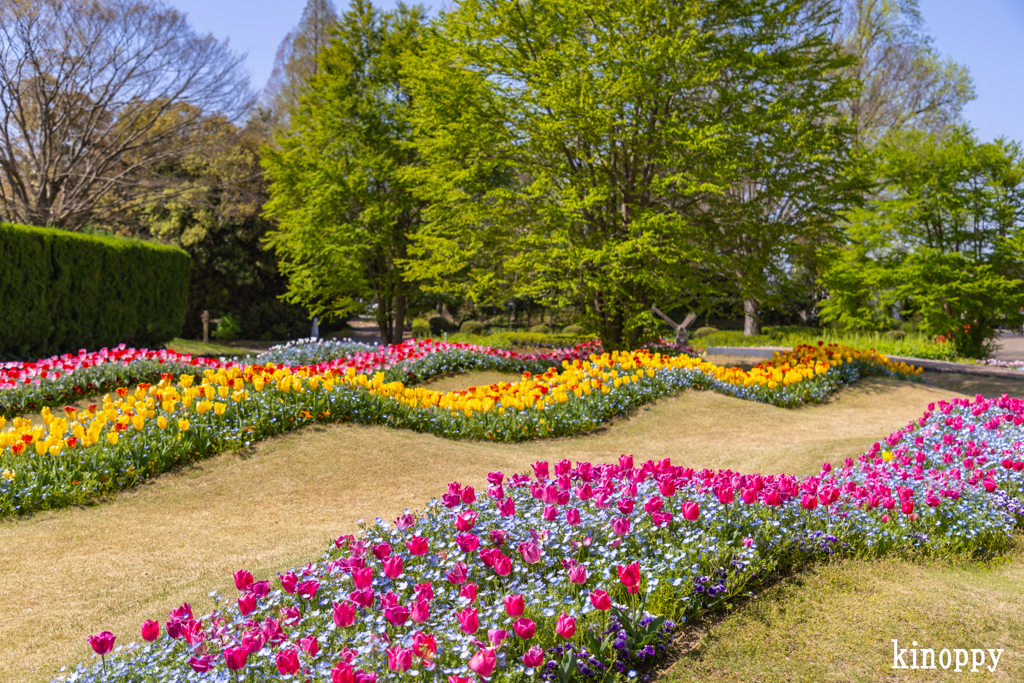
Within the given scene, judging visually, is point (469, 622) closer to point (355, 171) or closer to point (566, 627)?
point (566, 627)

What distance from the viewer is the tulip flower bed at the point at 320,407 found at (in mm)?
5379

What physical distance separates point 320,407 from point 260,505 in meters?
1.86

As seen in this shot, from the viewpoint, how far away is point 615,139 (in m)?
12.0

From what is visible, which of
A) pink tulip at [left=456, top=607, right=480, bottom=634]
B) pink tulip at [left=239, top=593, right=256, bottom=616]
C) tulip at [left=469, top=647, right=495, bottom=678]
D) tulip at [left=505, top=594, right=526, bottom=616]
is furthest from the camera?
pink tulip at [left=239, top=593, right=256, bottom=616]

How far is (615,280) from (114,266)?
36.4ft

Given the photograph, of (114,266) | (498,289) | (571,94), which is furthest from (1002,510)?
(114,266)

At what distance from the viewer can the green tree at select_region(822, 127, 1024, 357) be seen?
51.9 ft

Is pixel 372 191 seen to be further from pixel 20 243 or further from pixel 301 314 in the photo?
pixel 301 314

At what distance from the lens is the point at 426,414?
763 cm

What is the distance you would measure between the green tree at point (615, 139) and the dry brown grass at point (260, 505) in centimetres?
397

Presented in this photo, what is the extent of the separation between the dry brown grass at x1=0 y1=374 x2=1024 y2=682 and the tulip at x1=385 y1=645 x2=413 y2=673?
173 cm

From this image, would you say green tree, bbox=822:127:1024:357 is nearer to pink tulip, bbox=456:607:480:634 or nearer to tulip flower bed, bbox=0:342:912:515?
tulip flower bed, bbox=0:342:912:515

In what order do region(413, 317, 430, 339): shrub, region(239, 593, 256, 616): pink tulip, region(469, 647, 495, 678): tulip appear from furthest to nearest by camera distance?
region(413, 317, 430, 339): shrub → region(239, 593, 256, 616): pink tulip → region(469, 647, 495, 678): tulip

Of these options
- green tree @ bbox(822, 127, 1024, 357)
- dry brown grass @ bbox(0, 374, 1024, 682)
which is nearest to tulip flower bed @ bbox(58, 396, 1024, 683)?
dry brown grass @ bbox(0, 374, 1024, 682)
